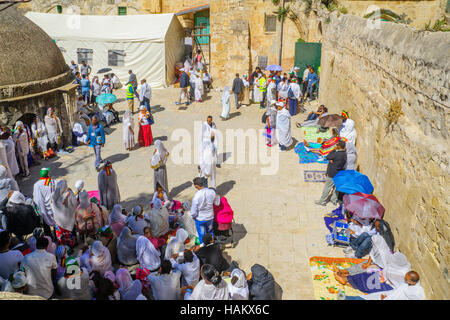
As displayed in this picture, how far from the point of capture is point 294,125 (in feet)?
46.0

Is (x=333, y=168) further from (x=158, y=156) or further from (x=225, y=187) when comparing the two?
(x=158, y=156)

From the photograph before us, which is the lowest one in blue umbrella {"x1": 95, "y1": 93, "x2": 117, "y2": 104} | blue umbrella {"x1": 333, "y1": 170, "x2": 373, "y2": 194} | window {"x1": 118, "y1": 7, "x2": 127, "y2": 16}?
blue umbrella {"x1": 333, "y1": 170, "x2": 373, "y2": 194}

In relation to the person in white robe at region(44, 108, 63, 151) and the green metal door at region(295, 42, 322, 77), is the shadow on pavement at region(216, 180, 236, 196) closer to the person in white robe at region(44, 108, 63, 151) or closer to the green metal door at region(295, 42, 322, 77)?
the person in white robe at region(44, 108, 63, 151)

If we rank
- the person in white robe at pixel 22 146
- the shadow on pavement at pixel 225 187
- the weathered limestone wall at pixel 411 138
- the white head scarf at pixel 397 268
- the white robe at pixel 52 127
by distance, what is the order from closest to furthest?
the weathered limestone wall at pixel 411 138, the white head scarf at pixel 397 268, the shadow on pavement at pixel 225 187, the person in white robe at pixel 22 146, the white robe at pixel 52 127

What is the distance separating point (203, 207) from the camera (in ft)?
21.5

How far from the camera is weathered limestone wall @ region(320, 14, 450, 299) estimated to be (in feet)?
17.4

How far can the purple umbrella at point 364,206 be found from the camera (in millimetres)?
6703

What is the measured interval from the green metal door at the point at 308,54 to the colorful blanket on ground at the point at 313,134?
5080mm

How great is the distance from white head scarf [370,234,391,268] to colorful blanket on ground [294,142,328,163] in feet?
15.1

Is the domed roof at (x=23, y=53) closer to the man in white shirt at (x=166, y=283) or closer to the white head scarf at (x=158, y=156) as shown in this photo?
the white head scarf at (x=158, y=156)

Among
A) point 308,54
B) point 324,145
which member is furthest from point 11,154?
point 308,54

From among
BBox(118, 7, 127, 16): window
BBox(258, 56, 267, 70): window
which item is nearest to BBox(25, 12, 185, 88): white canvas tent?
BBox(118, 7, 127, 16): window

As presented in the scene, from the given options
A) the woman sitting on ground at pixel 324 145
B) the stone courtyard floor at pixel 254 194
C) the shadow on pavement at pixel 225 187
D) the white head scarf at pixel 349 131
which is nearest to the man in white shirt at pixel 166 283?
the stone courtyard floor at pixel 254 194

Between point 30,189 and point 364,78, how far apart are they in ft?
28.1
